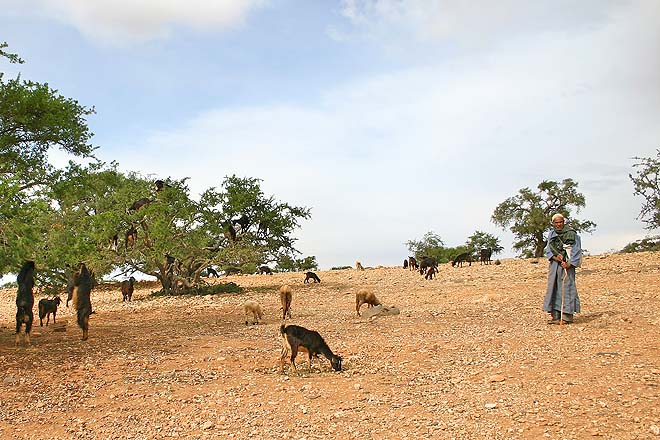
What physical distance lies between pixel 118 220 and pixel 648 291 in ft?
54.6

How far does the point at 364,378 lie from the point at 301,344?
1127 millimetres

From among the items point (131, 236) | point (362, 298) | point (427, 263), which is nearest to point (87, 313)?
point (362, 298)

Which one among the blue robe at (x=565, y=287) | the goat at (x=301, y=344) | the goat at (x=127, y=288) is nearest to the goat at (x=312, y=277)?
the goat at (x=127, y=288)

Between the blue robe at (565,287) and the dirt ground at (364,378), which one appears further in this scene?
the blue robe at (565,287)

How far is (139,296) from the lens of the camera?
23281mm

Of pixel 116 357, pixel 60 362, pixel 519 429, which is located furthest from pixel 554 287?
pixel 60 362

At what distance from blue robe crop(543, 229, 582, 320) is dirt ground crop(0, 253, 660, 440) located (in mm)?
377

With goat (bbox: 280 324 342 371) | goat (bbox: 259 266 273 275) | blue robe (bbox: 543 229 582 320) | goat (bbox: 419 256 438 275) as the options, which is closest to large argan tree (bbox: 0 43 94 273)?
goat (bbox: 280 324 342 371)

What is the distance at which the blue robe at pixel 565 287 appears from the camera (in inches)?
453

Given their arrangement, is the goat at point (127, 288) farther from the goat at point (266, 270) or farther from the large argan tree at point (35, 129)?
the goat at point (266, 270)

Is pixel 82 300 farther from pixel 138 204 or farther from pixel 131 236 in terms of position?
pixel 138 204

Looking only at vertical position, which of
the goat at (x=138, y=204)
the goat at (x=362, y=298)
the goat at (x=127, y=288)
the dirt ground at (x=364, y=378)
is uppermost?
the goat at (x=138, y=204)

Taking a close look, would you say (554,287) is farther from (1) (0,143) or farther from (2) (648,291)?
(1) (0,143)

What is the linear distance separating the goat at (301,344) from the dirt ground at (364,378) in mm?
261
